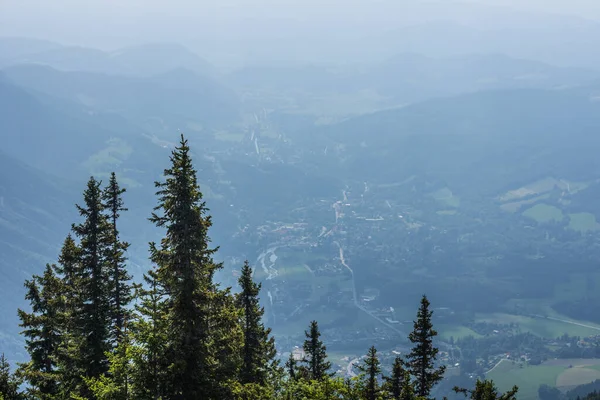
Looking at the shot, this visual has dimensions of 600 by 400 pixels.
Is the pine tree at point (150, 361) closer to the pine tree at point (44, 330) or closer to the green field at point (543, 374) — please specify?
the pine tree at point (44, 330)

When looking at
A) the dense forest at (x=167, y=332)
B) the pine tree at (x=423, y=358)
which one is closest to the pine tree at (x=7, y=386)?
the dense forest at (x=167, y=332)

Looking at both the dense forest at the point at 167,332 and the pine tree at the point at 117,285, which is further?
the pine tree at the point at 117,285

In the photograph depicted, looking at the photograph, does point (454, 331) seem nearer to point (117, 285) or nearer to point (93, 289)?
point (117, 285)

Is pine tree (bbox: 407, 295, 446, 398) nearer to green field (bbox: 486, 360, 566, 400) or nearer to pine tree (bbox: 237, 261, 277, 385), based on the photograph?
pine tree (bbox: 237, 261, 277, 385)

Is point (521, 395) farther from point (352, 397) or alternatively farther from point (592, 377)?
point (352, 397)

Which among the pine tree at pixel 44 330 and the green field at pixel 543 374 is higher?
the green field at pixel 543 374

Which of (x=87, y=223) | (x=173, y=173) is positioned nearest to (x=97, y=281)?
(x=87, y=223)

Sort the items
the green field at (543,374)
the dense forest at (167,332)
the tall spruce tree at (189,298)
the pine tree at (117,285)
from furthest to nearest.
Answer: the green field at (543,374) → the pine tree at (117,285) → the tall spruce tree at (189,298) → the dense forest at (167,332)

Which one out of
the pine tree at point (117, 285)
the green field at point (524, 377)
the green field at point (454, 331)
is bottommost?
the pine tree at point (117, 285)

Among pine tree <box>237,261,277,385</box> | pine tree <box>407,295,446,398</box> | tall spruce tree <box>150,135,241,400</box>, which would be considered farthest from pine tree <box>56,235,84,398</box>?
pine tree <box>407,295,446,398</box>
